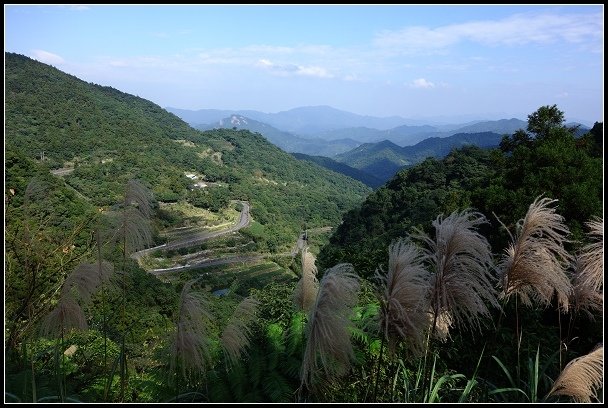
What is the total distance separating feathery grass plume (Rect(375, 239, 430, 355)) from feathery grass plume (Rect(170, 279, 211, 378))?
34.0 inches

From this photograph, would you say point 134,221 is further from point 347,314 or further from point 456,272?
point 456,272

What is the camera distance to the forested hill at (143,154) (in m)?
52.3

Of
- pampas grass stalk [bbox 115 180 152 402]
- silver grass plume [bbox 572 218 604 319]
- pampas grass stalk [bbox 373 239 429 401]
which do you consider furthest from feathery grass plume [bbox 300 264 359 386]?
silver grass plume [bbox 572 218 604 319]

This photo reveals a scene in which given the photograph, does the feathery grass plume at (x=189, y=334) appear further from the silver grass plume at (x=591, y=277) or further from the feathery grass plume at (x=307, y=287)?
the silver grass plume at (x=591, y=277)

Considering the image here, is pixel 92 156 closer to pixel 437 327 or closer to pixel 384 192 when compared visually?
pixel 384 192

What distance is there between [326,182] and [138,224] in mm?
91690

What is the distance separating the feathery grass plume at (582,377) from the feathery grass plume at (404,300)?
0.72 metres

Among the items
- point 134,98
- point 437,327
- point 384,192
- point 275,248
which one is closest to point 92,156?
point 275,248

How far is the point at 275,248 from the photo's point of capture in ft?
176

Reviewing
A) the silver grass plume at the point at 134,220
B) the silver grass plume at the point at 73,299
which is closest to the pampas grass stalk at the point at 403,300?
the silver grass plume at the point at 134,220

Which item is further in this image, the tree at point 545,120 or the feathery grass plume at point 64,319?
the tree at point 545,120

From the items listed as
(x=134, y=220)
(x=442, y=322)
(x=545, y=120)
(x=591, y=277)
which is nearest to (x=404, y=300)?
(x=442, y=322)

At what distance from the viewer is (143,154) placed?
62406mm

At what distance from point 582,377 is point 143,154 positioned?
65566mm
